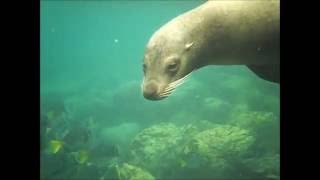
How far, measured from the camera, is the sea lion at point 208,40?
369 cm

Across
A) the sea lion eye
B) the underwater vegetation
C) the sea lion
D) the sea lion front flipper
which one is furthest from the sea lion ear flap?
the underwater vegetation

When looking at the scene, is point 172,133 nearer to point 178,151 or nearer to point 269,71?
point 178,151

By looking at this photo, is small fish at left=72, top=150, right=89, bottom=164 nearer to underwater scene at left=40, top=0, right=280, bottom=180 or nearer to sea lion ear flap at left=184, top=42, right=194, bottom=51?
underwater scene at left=40, top=0, right=280, bottom=180

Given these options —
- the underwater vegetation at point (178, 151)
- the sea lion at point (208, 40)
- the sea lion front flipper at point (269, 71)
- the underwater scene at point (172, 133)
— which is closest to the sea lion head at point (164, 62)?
the sea lion at point (208, 40)

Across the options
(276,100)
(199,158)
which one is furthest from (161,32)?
(276,100)

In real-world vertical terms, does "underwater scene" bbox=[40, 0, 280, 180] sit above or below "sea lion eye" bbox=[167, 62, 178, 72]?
below

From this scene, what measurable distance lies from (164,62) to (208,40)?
0.49 m

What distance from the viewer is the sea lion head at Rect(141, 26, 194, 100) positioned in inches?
144

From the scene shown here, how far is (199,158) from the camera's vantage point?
789 cm
